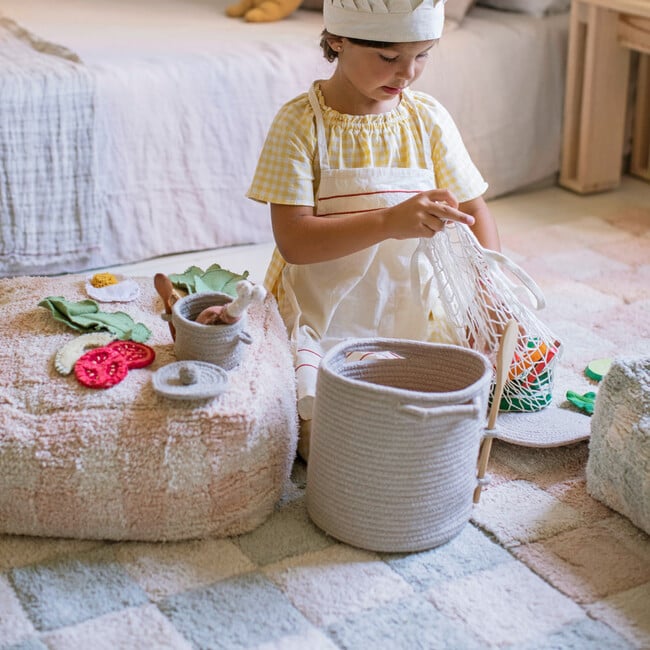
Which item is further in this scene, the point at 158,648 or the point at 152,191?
the point at 152,191

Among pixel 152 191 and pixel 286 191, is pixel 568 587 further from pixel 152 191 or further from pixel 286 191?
pixel 152 191

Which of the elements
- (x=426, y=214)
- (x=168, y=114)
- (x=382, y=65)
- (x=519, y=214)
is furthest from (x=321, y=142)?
(x=519, y=214)

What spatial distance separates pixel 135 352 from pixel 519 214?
1384mm

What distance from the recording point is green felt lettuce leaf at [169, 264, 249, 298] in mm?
1510

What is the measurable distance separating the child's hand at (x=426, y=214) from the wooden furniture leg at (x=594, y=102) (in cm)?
127

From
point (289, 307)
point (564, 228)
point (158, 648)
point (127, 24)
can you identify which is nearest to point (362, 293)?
point (289, 307)

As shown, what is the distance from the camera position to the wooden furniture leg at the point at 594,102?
2.45 meters

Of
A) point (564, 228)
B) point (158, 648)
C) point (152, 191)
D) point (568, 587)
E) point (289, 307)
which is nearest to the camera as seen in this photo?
point (158, 648)

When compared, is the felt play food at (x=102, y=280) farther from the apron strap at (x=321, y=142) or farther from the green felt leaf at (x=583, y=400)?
the green felt leaf at (x=583, y=400)

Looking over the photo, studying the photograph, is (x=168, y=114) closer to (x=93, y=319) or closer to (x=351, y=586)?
(x=93, y=319)

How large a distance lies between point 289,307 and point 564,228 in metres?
1.01

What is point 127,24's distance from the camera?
8.27 ft

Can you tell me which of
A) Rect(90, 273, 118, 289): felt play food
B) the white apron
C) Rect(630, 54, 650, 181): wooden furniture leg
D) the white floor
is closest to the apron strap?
the white apron

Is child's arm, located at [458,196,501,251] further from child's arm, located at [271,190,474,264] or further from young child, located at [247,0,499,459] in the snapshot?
child's arm, located at [271,190,474,264]
